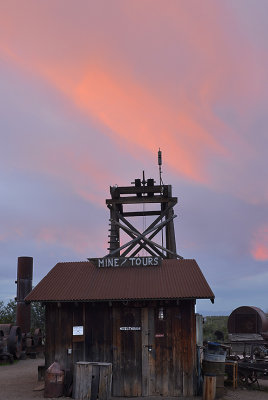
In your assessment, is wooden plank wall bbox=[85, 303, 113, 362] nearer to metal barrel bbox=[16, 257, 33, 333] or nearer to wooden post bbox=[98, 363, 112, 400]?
wooden post bbox=[98, 363, 112, 400]

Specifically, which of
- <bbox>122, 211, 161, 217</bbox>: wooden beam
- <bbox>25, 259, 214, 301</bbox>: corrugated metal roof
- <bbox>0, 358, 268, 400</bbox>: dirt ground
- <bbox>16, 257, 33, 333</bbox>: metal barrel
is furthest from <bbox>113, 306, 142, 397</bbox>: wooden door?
<bbox>16, 257, 33, 333</bbox>: metal barrel

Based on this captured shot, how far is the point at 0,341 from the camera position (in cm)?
3186

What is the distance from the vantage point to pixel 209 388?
1680 cm

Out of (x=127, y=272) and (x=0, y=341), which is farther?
(x=0, y=341)

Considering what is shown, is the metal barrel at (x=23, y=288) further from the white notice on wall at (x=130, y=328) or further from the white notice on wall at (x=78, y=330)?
the white notice on wall at (x=130, y=328)

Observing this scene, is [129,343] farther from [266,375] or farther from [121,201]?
[121,201]

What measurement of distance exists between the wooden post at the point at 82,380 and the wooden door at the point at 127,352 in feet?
4.94

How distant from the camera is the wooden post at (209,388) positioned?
16.8m

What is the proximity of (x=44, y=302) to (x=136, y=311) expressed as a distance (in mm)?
3842

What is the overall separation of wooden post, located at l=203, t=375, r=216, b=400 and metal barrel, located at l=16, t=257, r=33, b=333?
22043 millimetres

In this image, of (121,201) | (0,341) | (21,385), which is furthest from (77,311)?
(0,341)

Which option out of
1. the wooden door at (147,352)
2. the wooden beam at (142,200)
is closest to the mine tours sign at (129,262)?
the wooden door at (147,352)

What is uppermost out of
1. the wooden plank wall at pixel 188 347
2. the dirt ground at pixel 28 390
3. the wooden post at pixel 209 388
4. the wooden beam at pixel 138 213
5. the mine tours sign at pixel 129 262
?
the wooden beam at pixel 138 213

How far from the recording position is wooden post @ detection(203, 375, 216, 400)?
16.8 m
